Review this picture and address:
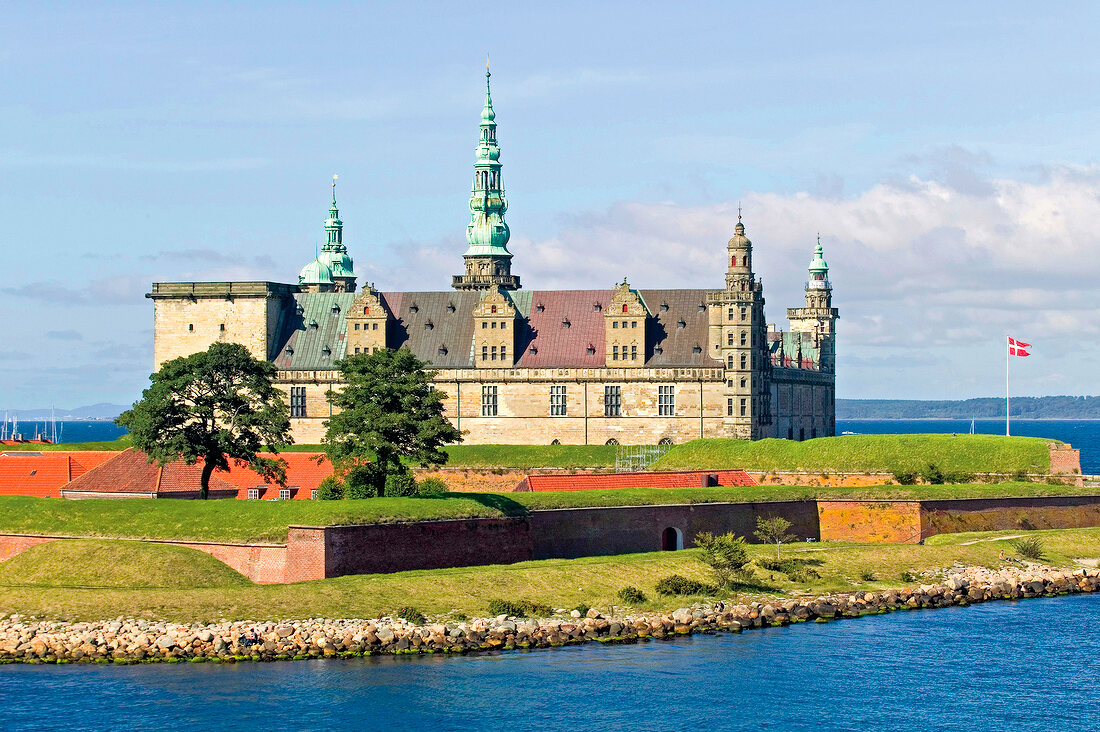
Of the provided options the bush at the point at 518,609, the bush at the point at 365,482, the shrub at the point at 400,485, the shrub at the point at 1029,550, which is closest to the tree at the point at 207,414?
the bush at the point at 365,482

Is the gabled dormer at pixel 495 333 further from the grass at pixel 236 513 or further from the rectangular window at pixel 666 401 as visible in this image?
the grass at pixel 236 513

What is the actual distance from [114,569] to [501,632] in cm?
1597

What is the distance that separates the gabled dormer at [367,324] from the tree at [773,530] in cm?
3671

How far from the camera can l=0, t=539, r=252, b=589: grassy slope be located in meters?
64.2

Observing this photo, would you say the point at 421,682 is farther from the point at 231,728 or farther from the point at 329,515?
the point at 329,515

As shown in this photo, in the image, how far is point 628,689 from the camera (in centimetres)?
5431

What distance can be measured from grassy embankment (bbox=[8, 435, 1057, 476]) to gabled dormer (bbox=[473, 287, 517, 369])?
28.3 feet

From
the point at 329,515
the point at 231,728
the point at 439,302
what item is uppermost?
the point at 439,302

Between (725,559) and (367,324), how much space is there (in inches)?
1791

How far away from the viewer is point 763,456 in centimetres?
9581

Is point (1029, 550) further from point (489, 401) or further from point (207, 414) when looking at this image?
point (489, 401)

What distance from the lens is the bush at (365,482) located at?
7369 cm

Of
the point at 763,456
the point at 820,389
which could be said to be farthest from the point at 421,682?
the point at 820,389

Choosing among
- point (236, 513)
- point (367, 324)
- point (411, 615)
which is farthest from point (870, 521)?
point (367, 324)
